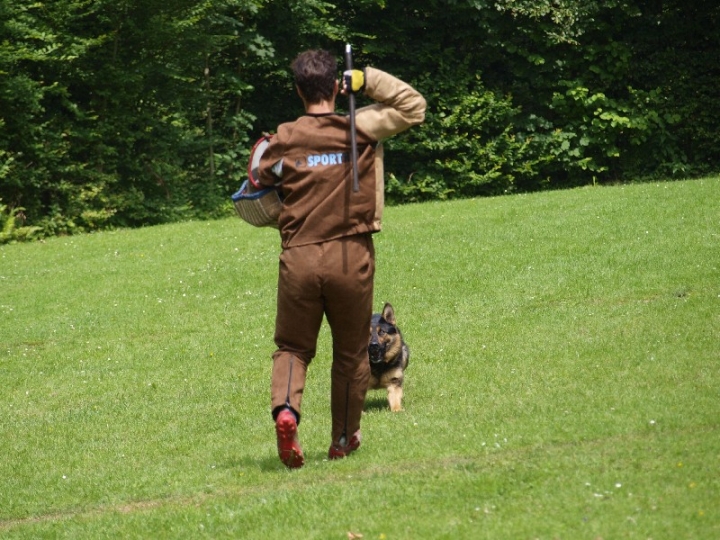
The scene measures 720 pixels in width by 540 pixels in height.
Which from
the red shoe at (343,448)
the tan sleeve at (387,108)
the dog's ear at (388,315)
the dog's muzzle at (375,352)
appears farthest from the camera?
the dog's ear at (388,315)

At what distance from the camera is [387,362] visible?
347 inches

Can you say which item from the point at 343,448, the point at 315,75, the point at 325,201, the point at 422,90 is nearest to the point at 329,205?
the point at 325,201

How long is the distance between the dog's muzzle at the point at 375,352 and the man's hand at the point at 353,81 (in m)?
2.84

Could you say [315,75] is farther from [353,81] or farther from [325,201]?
[325,201]

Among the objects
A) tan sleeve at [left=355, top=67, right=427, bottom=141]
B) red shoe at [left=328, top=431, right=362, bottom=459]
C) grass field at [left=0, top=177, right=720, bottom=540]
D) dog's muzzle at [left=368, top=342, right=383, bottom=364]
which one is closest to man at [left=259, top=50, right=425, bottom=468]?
tan sleeve at [left=355, top=67, right=427, bottom=141]

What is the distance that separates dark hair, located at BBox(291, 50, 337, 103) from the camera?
21.6 feet

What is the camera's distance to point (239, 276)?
15867 mm

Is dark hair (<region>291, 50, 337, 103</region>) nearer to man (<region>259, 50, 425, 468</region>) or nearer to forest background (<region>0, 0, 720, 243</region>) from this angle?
man (<region>259, 50, 425, 468</region>)

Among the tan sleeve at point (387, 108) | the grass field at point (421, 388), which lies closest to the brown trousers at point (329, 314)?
the grass field at point (421, 388)

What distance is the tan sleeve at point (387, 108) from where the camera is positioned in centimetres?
650

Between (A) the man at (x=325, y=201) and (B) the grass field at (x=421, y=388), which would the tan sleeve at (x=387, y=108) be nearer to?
(A) the man at (x=325, y=201)

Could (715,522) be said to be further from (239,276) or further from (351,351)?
(239,276)

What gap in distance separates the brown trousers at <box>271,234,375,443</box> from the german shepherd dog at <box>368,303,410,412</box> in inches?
69.8

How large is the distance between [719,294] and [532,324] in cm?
204
